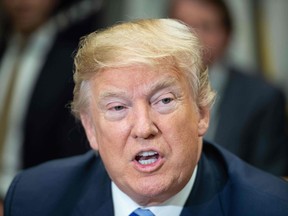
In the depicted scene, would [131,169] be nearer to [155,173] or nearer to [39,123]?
[155,173]

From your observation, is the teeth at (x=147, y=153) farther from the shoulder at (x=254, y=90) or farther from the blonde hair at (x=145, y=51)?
the shoulder at (x=254, y=90)

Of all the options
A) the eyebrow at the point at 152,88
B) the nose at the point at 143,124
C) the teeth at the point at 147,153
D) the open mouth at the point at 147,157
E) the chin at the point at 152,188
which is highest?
the eyebrow at the point at 152,88

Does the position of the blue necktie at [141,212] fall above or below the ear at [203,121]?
below

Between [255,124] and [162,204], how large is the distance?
43.2 inches

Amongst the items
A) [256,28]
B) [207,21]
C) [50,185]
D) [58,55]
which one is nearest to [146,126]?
[50,185]

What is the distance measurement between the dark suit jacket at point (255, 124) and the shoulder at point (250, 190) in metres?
0.78

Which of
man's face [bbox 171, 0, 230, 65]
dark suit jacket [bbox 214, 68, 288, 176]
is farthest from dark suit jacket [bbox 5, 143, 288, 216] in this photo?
man's face [bbox 171, 0, 230, 65]

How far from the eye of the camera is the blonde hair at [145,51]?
1792mm

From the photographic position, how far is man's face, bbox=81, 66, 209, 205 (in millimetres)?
1790

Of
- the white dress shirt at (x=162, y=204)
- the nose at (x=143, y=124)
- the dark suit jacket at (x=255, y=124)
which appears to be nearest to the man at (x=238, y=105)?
the dark suit jacket at (x=255, y=124)

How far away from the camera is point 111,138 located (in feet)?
6.06

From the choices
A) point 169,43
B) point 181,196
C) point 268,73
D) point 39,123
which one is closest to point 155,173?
point 181,196

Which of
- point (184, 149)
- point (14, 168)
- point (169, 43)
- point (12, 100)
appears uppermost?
point (169, 43)

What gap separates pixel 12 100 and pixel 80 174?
52.9 inches
